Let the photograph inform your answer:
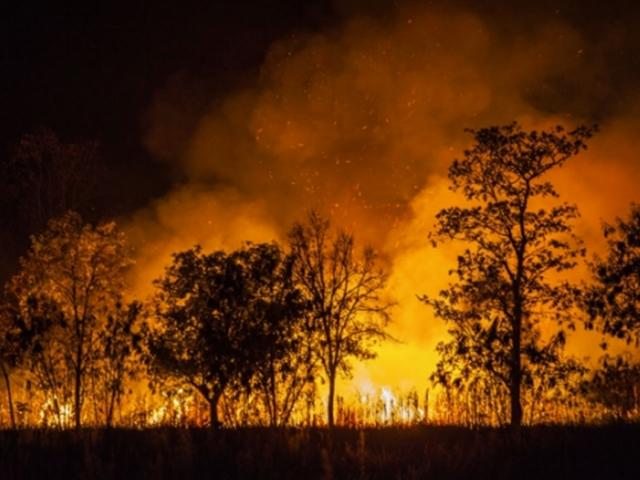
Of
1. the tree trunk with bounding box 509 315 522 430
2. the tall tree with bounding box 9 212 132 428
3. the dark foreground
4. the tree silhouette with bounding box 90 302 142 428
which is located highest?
the tall tree with bounding box 9 212 132 428

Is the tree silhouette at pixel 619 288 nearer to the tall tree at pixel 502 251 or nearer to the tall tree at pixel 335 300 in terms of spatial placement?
the tall tree at pixel 502 251

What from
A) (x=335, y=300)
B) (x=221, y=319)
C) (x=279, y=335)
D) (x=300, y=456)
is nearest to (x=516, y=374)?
(x=279, y=335)

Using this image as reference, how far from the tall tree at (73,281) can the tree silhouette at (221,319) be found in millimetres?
2730

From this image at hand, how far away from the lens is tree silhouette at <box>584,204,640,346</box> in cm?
3656

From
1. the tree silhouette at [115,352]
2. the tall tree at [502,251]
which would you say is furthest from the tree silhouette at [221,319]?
the tall tree at [502,251]

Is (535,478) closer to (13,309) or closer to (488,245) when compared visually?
(488,245)

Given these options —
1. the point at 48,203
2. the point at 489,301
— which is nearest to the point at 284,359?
the point at 489,301

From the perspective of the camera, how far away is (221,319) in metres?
47.6

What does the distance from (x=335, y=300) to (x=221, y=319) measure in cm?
728

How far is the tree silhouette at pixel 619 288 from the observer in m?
36.6

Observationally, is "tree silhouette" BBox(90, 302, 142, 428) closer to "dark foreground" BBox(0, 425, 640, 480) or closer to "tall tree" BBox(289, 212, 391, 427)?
"tall tree" BBox(289, 212, 391, 427)

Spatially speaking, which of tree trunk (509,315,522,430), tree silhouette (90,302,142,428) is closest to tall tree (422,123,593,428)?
tree trunk (509,315,522,430)

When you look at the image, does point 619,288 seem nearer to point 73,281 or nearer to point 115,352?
point 115,352

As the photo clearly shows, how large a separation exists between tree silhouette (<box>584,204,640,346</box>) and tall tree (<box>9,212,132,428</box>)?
22.2m
